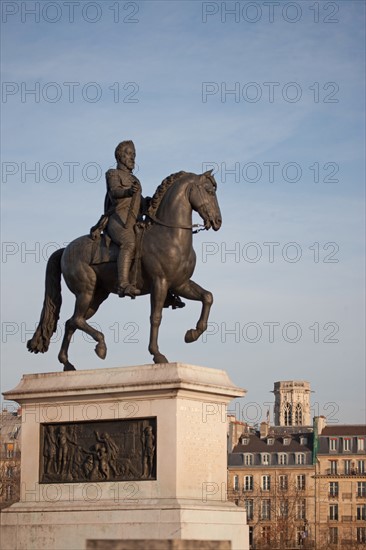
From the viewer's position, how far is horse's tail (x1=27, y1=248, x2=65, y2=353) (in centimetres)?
2291

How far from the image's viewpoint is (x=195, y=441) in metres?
20.4

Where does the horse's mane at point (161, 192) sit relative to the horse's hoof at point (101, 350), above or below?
above

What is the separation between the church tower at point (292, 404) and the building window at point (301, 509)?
7174cm

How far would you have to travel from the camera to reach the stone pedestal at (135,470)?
19969 millimetres

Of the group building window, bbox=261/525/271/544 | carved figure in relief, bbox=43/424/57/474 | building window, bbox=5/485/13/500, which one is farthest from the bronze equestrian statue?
A: building window, bbox=261/525/271/544

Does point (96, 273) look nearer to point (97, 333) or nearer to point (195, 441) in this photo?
point (97, 333)

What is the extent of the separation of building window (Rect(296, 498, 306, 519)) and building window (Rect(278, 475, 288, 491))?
1.57 m

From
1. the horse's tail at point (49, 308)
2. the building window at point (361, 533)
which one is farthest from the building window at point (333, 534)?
the horse's tail at point (49, 308)

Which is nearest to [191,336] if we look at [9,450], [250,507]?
[9,450]

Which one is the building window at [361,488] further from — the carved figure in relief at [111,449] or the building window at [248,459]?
the carved figure in relief at [111,449]

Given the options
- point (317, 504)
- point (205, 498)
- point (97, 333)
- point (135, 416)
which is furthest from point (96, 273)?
point (317, 504)

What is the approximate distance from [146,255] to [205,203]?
4.10 ft

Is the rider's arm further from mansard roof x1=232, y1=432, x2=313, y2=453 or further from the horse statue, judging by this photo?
mansard roof x1=232, y1=432, x2=313, y2=453

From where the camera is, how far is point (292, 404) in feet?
578
